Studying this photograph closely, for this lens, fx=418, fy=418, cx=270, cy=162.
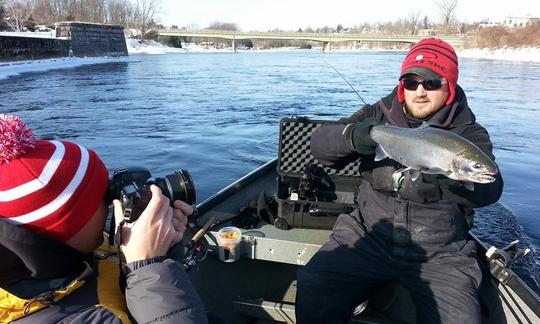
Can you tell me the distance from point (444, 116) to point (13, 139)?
2601 mm

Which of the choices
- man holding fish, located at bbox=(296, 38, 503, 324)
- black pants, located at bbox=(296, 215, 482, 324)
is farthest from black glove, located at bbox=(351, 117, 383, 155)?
black pants, located at bbox=(296, 215, 482, 324)

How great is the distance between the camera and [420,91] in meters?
2.96

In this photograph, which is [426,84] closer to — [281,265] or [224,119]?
[281,265]

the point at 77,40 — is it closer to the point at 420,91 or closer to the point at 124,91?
the point at 124,91

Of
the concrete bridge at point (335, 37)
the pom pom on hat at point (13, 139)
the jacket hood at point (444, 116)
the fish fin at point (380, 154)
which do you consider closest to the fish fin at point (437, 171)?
the fish fin at point (380, 154)

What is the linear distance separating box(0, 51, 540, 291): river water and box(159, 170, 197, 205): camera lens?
4.01 meters

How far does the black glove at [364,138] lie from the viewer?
110 inches

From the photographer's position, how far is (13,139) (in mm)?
1323

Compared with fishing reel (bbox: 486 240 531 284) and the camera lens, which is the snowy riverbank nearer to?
the camera lens

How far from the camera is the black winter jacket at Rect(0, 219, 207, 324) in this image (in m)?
1.31

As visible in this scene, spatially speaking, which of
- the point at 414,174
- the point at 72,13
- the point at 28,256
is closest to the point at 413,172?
the point at 414,174

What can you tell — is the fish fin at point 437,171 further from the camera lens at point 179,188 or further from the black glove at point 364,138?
the camera lens at point 179,188

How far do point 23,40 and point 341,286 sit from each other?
1827 inches

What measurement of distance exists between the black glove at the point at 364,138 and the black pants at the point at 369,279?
1.88 feet
